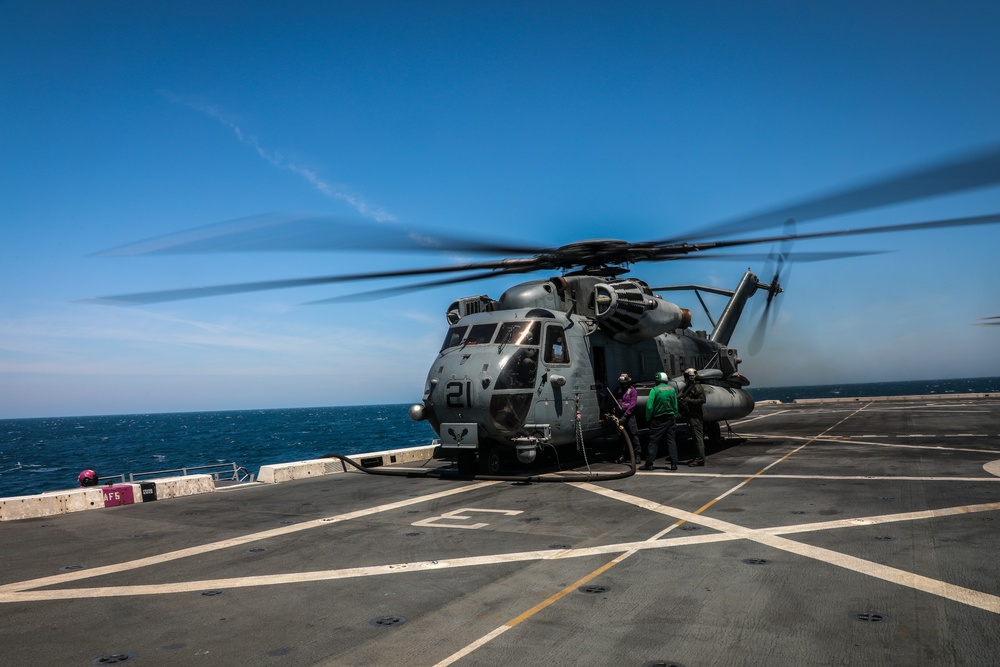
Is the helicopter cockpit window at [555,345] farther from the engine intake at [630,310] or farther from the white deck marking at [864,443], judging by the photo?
the white deck marking at [864,443]

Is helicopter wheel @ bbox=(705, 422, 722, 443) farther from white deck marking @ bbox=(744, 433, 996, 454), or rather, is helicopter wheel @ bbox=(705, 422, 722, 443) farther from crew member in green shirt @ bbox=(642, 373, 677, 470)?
crew member in green shirt @ bbox=(642, 373, 677, 470)

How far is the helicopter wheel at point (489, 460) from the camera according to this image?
43.1 feet

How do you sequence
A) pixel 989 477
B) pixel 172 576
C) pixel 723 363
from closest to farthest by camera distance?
pixel 172 576 < pixel 989 477 < pixel 723 363

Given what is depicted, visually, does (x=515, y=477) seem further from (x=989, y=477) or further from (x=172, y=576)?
(x=989, y=477)

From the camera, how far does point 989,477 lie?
10.6m

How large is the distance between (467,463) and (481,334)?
109 inches

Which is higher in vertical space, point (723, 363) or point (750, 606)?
point (723, 363)

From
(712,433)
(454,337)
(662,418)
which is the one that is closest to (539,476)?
(662,418)

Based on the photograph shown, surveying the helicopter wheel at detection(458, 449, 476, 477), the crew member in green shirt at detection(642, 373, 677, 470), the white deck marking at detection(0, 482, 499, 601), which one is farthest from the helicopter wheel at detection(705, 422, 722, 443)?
the white deck marking at detection(0, 482, 499, 601)

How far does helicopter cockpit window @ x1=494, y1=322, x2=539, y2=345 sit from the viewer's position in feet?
41.9

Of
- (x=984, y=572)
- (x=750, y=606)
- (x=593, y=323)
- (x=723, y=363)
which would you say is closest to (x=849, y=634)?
(x=750, y=606)

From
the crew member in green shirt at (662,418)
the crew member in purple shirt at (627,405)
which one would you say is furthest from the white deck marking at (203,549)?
the crew member in green shirt at (662,418)

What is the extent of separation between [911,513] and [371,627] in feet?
23.9

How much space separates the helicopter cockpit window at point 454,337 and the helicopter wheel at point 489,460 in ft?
7.70
